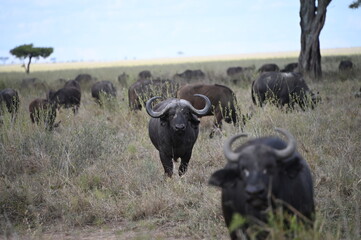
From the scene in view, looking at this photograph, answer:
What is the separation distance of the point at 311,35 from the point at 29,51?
47046 millimetres

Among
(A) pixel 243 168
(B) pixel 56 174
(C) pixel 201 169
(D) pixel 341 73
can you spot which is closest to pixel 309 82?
(D) pixel 341 73

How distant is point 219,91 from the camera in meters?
11.4

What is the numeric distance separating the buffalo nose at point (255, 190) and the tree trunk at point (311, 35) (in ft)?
58.1

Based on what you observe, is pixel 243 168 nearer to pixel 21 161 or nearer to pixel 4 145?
pixel 21 161

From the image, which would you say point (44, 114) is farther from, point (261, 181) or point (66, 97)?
point (261, 181)

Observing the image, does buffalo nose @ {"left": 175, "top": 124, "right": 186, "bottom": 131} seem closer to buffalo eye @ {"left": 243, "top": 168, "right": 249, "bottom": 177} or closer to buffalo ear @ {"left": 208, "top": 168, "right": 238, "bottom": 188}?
buffalo ear @ {"left": 208, "top": 168, "right": 238, "bottom": 188}

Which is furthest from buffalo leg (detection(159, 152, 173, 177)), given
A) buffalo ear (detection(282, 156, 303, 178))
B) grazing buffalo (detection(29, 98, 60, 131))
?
buffalo ear (detection(282, 156, 303, 178))

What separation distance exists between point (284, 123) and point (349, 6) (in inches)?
763

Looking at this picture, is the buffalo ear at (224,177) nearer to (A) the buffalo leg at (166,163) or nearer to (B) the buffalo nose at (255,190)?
(B) the buffalo nose at (255,190)

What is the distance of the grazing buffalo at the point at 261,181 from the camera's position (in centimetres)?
321

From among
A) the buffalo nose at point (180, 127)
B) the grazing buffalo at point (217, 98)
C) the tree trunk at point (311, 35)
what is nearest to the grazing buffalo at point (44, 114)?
the grazing buffalo at point (217, 98)

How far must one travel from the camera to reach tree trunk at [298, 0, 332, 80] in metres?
19.7

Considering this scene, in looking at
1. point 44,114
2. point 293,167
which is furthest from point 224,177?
point 44,114

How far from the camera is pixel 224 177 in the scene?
138 inches
